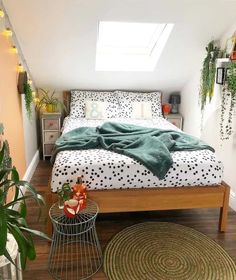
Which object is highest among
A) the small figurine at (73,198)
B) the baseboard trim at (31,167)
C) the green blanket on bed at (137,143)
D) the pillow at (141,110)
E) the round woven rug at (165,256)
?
the pillow at (141,110)

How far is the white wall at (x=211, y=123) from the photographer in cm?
289

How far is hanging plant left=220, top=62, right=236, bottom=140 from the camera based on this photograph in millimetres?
2615

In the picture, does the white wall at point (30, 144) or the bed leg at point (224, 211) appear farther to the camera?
the white wall at point (30, 144)

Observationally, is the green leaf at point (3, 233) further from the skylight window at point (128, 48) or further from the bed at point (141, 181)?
the skylight window at point (128, 48)

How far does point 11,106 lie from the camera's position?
8.59ft

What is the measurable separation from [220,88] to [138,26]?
1337 mm

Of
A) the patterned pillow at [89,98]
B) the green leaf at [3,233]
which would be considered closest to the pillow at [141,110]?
the patterned pillow at [89,98]

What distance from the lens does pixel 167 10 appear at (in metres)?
2.77

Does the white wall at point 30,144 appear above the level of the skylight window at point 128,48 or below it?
below

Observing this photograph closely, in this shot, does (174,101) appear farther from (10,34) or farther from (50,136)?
(10,34)

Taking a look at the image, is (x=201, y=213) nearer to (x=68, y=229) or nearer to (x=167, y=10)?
(x=68, y=229)

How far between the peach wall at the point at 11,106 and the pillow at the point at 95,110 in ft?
3.55

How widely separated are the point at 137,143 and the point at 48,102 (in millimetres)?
1964

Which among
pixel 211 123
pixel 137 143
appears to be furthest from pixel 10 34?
pixel 211 123
